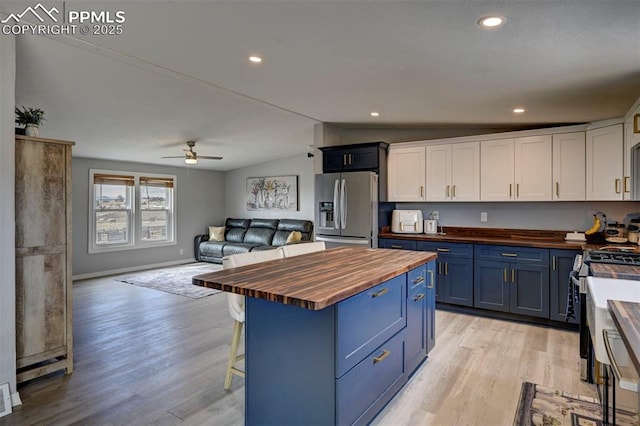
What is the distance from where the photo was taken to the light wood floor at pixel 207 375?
2168mm

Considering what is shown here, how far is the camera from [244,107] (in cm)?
433

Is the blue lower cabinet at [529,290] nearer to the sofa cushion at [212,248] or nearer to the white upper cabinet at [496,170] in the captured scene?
the white upper cabinet at [496,170]

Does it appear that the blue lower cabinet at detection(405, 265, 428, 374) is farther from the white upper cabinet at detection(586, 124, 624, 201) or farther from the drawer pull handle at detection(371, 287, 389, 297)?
the white upper cabinet at detection(586, 124, 624, 201)

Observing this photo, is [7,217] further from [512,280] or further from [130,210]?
[130,210]

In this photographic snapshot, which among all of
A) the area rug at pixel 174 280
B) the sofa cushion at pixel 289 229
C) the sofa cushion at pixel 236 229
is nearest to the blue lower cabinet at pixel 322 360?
the area rug at pixel 174 280

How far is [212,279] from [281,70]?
77.5 inches

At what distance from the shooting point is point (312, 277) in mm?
1930

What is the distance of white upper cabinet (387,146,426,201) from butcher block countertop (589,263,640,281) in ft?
7.79

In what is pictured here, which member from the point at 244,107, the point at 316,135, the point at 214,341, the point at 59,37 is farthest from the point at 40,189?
the point at 316,135

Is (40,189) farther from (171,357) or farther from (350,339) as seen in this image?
(350,339)

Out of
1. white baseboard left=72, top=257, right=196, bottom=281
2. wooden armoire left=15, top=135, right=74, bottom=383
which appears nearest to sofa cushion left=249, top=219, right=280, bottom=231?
white baseboard left=72, top=257, right=196, bottom=281

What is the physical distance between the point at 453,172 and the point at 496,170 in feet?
1.61

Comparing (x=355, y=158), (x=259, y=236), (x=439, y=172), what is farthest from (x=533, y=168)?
(x=259, y=236)

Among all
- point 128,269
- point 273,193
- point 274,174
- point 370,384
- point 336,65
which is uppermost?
point 336,65
